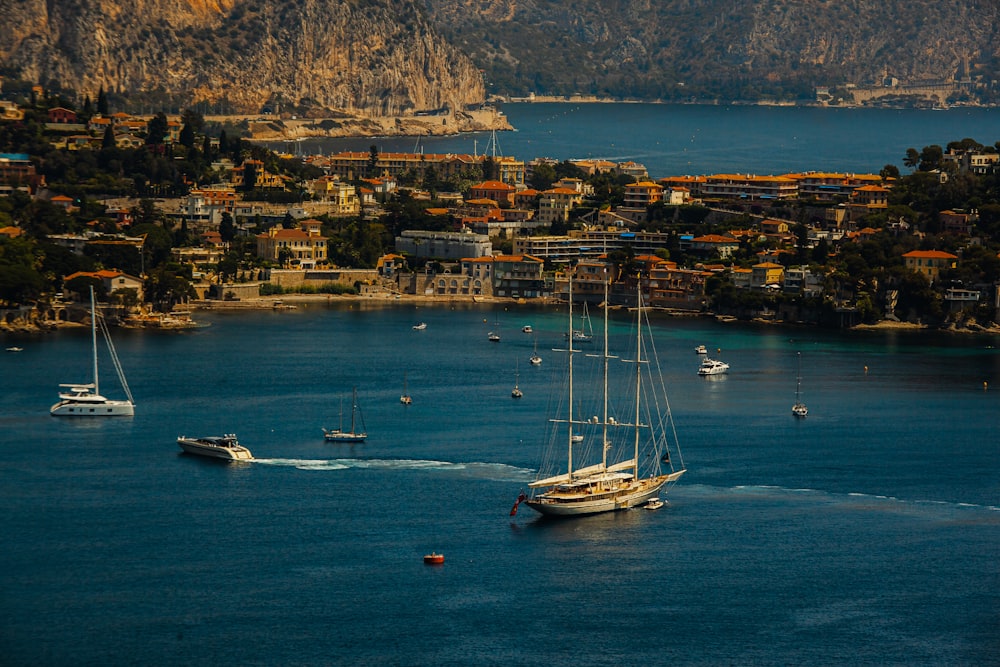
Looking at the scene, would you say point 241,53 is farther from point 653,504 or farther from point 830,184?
point 653,504

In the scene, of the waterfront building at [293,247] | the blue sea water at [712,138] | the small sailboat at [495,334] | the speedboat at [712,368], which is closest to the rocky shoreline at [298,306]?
the waterfront building at [293,247]

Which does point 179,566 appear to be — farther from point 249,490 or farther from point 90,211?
point 90,211

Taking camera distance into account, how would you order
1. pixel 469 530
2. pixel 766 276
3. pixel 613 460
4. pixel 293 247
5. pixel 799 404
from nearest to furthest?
pixel 469 530, pixel 613 460, pixel 799 404, pixel 766 276, pixel 293 247

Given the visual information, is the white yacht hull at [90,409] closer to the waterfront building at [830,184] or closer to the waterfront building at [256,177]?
the waterfront building at [256,177]

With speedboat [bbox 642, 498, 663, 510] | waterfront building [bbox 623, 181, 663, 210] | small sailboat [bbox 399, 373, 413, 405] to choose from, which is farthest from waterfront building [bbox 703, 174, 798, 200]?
speedboat [bbox 642, 498, 663, 510]

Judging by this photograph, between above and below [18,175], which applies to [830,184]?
above

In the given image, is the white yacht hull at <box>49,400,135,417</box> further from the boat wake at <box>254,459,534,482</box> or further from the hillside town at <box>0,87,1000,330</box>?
the hillside town at <box>0,87,1000,330</box>

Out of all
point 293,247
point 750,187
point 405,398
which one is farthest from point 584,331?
point 750,187
